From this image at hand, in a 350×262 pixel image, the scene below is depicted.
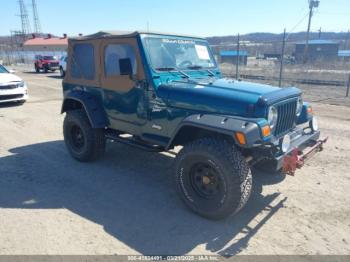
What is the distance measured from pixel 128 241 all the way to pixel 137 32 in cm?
267

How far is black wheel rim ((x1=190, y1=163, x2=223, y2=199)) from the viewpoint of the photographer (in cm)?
361

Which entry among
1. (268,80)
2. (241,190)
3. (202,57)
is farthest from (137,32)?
(268,80)

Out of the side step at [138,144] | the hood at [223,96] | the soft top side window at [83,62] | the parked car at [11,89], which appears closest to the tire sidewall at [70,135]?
the side step at [138,144]

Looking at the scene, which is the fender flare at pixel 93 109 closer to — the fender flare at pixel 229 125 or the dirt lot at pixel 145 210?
the dirt lot at pixel 145 210

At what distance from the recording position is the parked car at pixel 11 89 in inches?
423

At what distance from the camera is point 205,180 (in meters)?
3.70

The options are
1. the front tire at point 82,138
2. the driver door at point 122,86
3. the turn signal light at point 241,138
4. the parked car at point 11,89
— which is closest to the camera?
the turn signal light at point 241,138

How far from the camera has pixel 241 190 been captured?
11.2 feet

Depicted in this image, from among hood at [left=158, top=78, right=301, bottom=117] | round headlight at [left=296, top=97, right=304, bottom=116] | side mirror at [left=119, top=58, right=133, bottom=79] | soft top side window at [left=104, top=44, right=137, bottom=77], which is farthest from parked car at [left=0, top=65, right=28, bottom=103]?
round headlight at [left=296, top=97, right=304, bottom=116]

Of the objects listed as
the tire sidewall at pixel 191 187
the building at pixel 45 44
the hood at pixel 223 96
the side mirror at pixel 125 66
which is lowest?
the tire sidewall at pixel 191 187

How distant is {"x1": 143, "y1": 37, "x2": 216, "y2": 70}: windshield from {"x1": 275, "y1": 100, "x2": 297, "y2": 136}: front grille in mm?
1513

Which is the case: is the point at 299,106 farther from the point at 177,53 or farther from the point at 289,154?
the point at 177,53

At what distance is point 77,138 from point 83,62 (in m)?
1.34

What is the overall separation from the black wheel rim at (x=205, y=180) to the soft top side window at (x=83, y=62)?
246 cm
